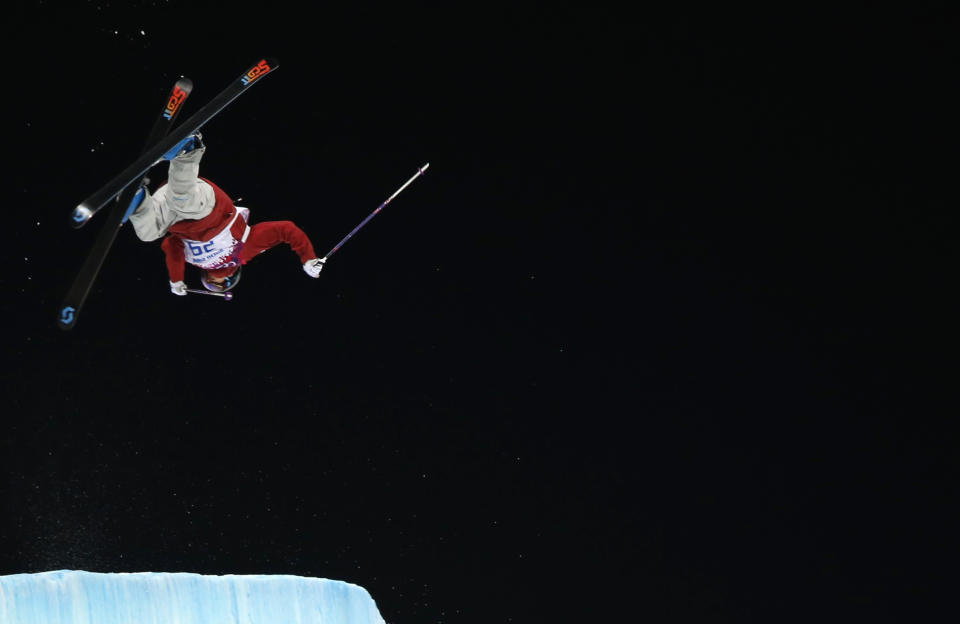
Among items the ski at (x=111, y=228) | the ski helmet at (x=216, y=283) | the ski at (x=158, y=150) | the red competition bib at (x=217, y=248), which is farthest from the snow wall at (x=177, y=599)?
the ski at (x=158, y=150)

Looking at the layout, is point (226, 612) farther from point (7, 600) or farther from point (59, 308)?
point (59, 308)

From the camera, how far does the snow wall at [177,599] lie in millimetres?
3930

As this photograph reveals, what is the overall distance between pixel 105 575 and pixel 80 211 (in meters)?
1.64

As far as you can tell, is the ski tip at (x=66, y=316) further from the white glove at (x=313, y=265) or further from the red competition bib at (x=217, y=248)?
the white glove at (x=313, y=265)

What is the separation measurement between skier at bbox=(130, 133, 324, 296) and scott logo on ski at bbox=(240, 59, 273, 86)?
19cm

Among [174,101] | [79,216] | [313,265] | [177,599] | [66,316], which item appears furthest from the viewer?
[177,599]

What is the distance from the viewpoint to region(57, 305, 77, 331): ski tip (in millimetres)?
2877

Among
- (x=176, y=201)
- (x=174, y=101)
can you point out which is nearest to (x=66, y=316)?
(x=176, y=201)

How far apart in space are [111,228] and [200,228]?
27 cm

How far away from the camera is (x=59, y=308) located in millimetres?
2893

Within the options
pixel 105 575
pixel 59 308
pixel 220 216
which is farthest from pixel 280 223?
pixel 105 575

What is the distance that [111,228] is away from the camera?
2.97m

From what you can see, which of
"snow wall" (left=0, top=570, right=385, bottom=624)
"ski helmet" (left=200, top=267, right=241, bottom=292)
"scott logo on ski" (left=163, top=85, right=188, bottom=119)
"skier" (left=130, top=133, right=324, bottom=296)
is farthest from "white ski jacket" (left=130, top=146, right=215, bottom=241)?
"snow wall" (left=0, top=570, right=385, bottom=624)

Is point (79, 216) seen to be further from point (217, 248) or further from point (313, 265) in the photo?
point (313, 265)
